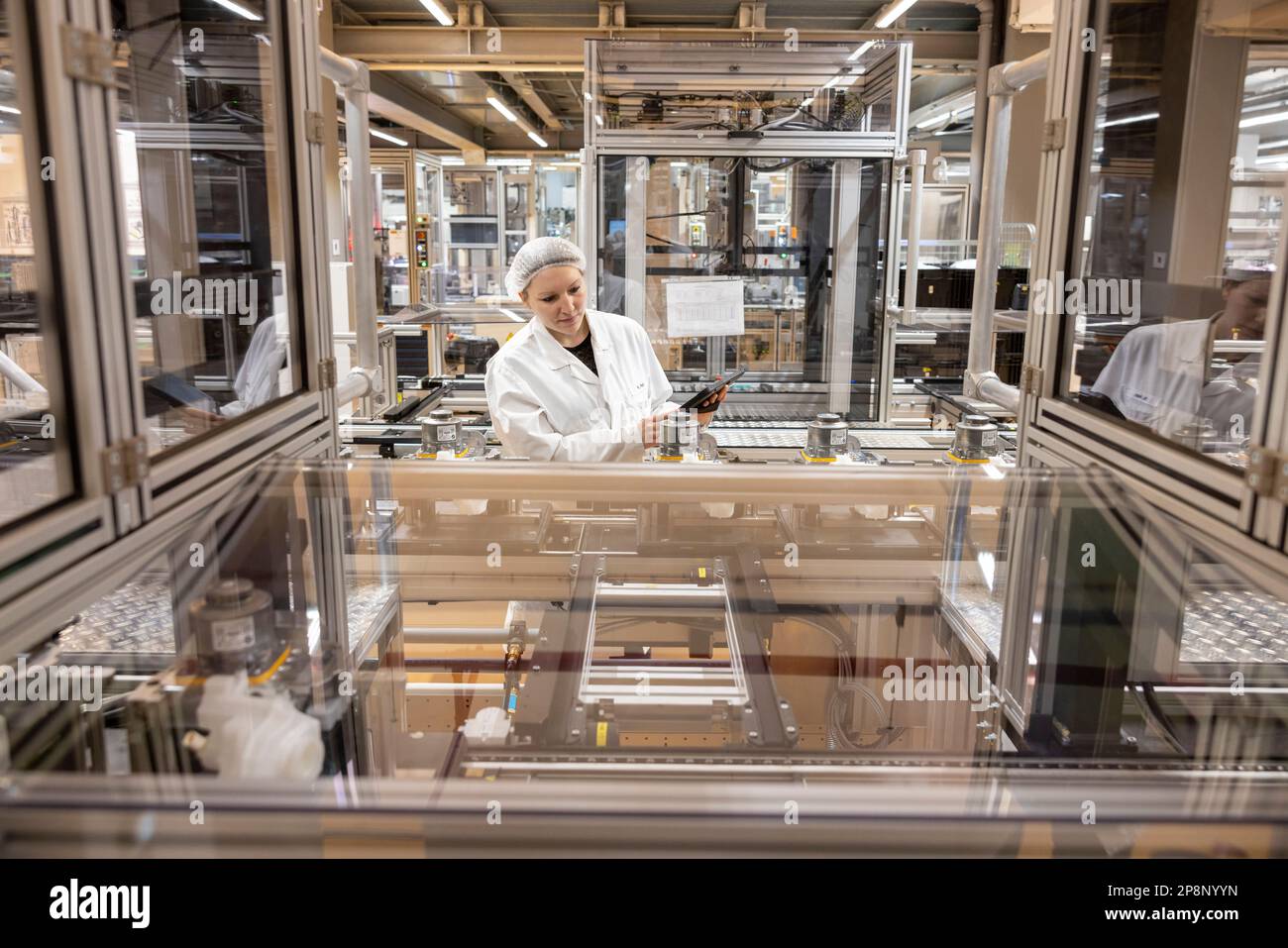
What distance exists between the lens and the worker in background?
1.78 m

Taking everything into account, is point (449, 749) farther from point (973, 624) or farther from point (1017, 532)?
point (1017, 532)

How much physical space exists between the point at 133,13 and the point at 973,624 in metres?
1.82

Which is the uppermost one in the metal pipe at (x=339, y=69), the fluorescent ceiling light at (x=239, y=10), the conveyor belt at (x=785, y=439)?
the fluorescent ceiling light at (x=239, y=10)

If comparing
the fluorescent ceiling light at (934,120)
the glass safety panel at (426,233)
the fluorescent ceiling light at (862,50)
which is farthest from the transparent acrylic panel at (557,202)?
the fluorescent ceiling light at (862,50)

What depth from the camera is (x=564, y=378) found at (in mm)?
2771

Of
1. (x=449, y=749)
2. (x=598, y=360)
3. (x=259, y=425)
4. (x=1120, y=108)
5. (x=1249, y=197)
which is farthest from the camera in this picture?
(x=1249, y=197)

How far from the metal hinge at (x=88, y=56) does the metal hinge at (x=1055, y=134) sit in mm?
1416

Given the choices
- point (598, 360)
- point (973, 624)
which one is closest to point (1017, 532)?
point (973, 624)

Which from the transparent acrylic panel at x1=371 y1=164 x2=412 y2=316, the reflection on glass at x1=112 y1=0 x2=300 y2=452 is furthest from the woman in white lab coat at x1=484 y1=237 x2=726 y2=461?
the transparent acrylic panel at x1=371 y1=164 x2=412 y2=316

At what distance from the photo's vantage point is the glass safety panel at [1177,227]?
165cm

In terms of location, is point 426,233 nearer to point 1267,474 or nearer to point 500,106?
point 500,106

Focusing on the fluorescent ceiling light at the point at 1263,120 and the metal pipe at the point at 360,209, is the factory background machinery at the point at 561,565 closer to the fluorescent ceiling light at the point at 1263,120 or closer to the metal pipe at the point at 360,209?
the metal pipe at the point at 360,209

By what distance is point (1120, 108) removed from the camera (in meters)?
1.87

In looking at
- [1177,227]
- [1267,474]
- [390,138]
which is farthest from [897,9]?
[390,138]
